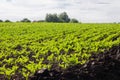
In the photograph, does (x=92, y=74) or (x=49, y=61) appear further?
(x=49, y=61)

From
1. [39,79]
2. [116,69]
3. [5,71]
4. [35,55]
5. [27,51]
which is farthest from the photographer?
[27,51]

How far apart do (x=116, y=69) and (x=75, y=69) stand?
1477 millimetres

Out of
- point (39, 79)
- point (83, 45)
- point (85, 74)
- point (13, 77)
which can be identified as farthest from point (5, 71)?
point (83, 45)

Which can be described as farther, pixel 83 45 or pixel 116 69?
pixel 83 45

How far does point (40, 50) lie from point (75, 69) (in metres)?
5.55

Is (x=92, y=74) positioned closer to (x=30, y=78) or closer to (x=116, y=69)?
(x=116, y=69)

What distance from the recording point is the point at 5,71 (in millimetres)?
14242

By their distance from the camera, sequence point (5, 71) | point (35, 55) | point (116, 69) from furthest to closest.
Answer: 1. point (35, 55)
2. point (5, 71)
3. point (116, 69)

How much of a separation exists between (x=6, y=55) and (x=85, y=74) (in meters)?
7.06

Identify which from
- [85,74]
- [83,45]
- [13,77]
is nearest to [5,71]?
[13,77]

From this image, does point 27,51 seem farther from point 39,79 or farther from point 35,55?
point 39,79

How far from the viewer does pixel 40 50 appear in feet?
59.1

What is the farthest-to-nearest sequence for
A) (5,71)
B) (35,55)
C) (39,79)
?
(35,55)
(5,71)
(39,79)

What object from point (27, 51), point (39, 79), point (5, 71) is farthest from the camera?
point (27, 51)
